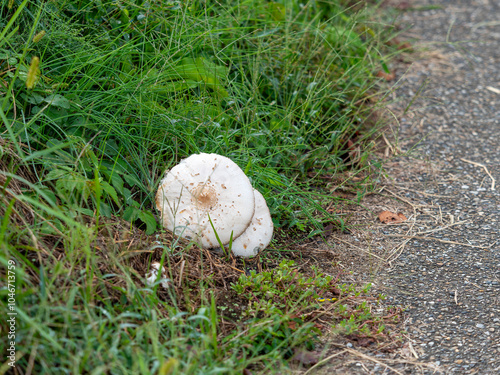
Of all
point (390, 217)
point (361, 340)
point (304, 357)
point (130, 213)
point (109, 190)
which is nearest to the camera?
point (304, 357)

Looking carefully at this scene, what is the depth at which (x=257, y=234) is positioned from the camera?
2.51 metres

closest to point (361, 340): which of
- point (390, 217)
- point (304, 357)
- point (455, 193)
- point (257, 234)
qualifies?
point (304, 357)

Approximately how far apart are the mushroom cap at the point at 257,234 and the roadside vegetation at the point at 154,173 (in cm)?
7

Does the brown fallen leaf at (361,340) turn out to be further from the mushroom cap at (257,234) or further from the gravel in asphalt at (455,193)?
the mushroom cap at (257,234)

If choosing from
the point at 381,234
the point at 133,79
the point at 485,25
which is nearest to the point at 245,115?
the point at 133,79

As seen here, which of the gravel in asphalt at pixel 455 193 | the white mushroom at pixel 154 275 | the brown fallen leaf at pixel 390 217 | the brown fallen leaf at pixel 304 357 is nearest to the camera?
the brown fallen leaf at pixel 304 357

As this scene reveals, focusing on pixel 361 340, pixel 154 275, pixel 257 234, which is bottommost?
pixel 361 340

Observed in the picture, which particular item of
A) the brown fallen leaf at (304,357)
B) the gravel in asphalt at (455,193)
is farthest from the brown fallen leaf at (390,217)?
the brown fallen leaf at (304,357)

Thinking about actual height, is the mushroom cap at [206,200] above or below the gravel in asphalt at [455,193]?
above

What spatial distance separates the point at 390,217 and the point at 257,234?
0.94m

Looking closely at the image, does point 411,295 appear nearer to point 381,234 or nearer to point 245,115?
point 381,234

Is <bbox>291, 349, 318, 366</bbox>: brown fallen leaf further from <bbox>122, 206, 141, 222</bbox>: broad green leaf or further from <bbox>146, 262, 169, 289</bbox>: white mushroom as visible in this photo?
<bbox>122, 206, 141, 222</bbox>: broad green leaf

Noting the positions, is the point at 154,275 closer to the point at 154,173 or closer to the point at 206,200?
the point at 206,200

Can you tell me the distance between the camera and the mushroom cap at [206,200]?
2.39 meters
